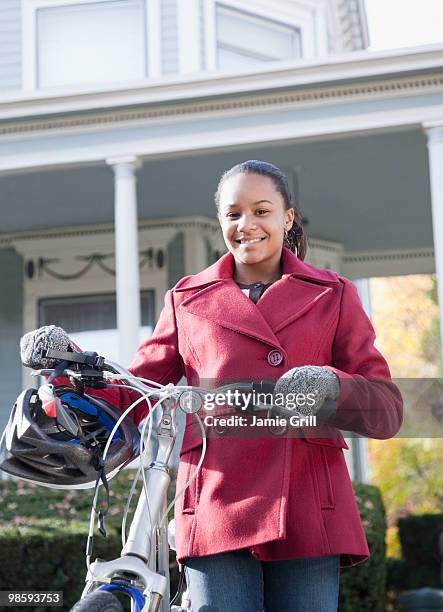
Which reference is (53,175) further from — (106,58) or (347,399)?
(347,399)

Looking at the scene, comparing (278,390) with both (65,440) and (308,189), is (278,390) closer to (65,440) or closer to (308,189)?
(65,440)

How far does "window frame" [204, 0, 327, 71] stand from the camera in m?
11.5

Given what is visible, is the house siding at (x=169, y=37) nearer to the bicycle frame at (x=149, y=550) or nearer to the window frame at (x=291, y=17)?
the window frame at (x=291, y=17)

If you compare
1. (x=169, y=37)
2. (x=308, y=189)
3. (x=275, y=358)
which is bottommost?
(x=275, y=358)

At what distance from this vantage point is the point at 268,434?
7.21 ft

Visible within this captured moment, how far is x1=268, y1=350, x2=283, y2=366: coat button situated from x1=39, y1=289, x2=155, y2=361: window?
27.6 ft

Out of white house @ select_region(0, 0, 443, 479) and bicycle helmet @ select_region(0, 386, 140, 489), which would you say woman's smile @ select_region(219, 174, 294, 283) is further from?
white house @ select_region(0, 0, 443, 479)

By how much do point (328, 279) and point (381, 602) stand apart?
5.27 m

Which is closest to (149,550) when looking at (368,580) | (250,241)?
(250,241)

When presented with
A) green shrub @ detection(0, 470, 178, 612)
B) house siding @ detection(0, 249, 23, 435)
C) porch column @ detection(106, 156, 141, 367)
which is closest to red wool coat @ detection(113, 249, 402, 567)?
green shrub @ detection(0, 470, 178, 612)

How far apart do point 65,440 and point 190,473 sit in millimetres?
287

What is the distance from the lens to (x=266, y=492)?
7.10ft

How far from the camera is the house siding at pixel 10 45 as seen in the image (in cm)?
1156

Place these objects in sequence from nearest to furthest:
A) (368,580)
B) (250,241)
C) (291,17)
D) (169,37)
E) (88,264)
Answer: (250,241), (368,580), (88,264), (169,37), (291,17)
